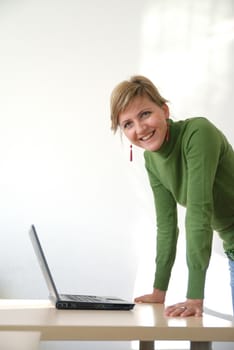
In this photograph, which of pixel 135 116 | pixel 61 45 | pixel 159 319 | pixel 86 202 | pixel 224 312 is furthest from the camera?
pixel 61 45

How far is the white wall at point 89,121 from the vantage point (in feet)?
7.54

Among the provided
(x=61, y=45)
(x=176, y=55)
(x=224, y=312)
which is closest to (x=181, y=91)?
(x=176, y=55)

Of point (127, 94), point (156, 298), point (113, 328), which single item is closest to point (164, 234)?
point (156, 298)

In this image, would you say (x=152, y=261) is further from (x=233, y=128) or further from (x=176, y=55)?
(x=176, y=55)

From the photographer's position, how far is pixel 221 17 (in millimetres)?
2502

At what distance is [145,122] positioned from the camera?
4.23ft

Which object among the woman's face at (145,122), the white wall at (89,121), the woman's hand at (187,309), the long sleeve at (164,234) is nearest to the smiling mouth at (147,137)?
the woman's face at (145,122)

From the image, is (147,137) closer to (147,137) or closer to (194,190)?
(147,137)

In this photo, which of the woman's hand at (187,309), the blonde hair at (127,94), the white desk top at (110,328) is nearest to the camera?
the white desk top at (110,328)

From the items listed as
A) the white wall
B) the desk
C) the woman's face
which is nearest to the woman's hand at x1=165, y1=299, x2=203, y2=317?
the desk

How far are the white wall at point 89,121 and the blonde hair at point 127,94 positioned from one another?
1.08m

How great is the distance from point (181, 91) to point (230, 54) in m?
0.33

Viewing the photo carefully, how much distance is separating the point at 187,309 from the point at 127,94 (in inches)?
22.6

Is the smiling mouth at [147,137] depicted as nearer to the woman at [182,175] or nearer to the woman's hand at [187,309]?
the woman at [182,175]
